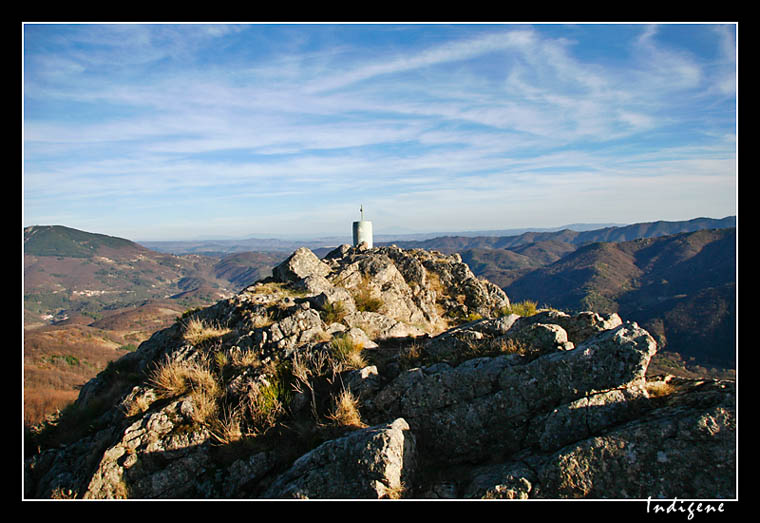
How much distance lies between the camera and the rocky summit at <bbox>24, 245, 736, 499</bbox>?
539 centimetres

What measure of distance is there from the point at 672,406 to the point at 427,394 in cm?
395

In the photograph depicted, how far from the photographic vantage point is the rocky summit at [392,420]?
539cm

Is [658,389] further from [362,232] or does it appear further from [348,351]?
[362,232]

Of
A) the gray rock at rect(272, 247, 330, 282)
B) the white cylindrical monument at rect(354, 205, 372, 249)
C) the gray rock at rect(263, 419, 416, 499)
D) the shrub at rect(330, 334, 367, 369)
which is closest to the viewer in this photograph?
the gray rock at rect(263, 419, 416, 499)

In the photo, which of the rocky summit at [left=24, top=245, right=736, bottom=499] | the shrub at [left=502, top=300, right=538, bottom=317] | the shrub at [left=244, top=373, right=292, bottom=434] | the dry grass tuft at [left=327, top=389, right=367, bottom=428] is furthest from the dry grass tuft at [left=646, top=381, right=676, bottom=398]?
the shrub at [left=244, top=373, right=292, bottom=434]

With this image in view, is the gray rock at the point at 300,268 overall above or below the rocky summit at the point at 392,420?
above

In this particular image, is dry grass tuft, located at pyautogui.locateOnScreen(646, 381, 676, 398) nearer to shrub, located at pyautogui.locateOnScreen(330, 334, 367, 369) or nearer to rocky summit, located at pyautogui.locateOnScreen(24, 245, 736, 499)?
rocky summit, located at pyautogui.locateOnScreen(24, 245, 736, 499)

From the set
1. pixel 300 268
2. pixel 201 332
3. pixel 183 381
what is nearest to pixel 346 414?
pixel 183 381

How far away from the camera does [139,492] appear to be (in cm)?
685

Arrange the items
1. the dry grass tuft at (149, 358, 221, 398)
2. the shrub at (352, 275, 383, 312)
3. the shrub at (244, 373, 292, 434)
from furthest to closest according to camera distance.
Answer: the shrub at (352, 275, 383, 312)
the dry grass tuft at (149, 358, 221, 398)
the shrub at (244, 373, 292, 434)

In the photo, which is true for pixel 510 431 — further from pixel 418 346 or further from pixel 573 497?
pixel 418 346

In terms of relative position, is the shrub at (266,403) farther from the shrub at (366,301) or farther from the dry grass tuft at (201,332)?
the shrub at (366,301)

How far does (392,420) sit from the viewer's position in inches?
288

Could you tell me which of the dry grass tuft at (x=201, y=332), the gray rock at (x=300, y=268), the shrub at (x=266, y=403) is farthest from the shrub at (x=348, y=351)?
the gray rock at (x=300, y=268)
